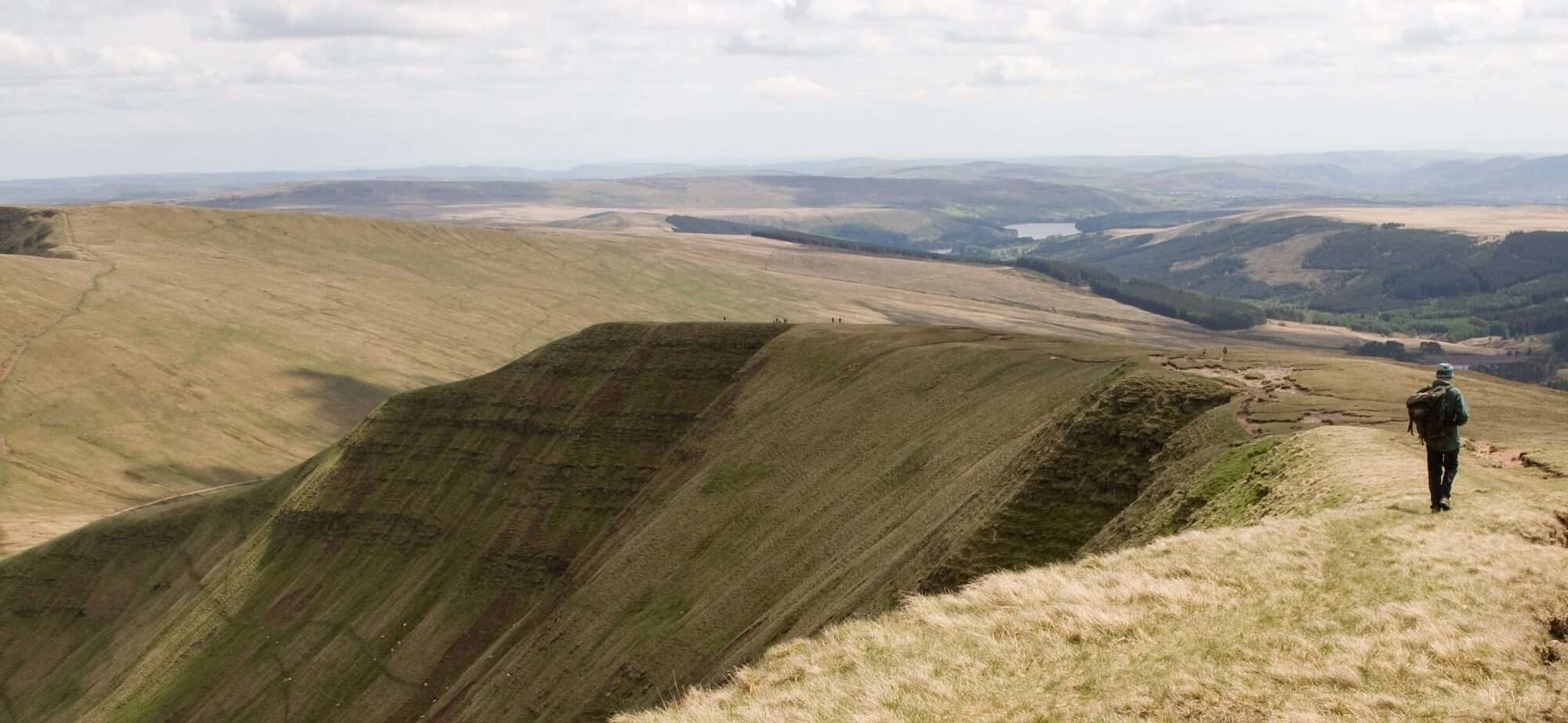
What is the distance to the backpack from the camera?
27188 mm

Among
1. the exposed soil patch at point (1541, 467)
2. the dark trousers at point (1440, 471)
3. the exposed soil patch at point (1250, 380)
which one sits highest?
the dark trousers at point (1440, 471)

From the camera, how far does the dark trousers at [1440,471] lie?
27.4m

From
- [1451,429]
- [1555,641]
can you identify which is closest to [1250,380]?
[1451,429]

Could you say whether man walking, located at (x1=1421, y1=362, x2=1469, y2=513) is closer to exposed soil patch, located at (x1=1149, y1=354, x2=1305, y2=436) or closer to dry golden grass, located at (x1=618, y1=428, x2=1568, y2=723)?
dry golden grass, located at (x1=618, y1=428, x2=1568, y2=723)

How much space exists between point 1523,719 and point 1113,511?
2524 centimetres

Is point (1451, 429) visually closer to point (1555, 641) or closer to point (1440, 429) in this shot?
point (1440, 429)

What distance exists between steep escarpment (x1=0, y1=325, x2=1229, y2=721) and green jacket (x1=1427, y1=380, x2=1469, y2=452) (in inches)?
597

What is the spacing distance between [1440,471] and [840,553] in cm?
3474

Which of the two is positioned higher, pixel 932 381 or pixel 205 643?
pixel 932 381

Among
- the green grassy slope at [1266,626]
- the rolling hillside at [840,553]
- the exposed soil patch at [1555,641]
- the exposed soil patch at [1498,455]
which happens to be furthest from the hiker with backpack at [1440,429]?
the exposed soil patch at [1498,455]

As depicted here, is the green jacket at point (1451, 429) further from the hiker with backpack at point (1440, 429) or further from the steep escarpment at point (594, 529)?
the steep escarpment at point (594, 529)

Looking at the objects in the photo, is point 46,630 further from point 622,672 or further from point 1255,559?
point 1255,559

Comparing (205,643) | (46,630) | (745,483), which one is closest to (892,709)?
(745,483)

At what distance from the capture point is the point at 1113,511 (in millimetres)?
41844
